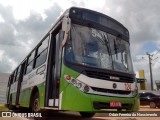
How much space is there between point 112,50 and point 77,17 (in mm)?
1517

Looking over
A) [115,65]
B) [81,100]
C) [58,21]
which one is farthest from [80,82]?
[58,21]

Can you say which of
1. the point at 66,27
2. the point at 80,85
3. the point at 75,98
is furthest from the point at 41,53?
the point at 75,98

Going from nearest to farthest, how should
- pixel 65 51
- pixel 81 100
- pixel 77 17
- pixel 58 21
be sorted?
pixel 81 100, pixel 65 51, pixel 77 17, pixel 58 21

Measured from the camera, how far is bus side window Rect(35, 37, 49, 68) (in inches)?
360

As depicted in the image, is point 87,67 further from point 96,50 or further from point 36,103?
point 36,103

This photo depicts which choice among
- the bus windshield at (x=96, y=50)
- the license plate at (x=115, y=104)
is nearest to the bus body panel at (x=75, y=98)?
the license plate at (x=115, y=104)

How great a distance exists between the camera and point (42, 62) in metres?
9.20

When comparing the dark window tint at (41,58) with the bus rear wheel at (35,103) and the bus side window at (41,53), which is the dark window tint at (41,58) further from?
the bus rear wheel at (35,103)

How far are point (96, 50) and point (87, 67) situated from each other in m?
0.75

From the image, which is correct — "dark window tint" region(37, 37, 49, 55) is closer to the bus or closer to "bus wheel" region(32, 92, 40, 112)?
the bus

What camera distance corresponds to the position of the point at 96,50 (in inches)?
296

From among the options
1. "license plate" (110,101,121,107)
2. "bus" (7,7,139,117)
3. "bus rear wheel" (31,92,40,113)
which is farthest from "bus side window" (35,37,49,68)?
"license plate" (110,101,121,107)

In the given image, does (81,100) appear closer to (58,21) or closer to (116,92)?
(116,92)

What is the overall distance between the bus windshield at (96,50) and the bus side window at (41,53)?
2012 mm
